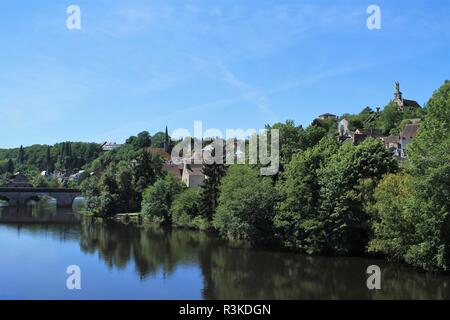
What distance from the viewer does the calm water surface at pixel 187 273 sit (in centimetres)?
2672

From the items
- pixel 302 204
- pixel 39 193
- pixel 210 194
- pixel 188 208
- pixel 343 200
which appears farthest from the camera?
pixel 39 193

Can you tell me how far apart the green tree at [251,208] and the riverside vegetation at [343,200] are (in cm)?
9

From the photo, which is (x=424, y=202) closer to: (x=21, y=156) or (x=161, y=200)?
(x=161, y=200)

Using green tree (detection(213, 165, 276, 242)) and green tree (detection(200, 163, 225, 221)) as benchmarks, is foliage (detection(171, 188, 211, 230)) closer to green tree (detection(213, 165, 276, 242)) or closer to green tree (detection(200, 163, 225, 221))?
green tree (detection(200, 163, 225, 221))

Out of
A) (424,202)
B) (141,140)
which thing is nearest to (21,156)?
(141,140)

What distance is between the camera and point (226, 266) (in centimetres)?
3428

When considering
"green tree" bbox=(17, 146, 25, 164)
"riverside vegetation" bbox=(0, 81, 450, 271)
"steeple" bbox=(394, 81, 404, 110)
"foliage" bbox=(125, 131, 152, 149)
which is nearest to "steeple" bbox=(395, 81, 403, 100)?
"steeple" bbox=(394, 81, 404, 110)

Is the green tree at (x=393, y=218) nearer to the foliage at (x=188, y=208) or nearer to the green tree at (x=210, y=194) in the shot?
the green tree at (x=210, y=194)

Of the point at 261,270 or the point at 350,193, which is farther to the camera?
the point at 350,193

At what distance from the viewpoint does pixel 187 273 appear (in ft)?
105

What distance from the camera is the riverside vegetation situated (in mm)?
29656

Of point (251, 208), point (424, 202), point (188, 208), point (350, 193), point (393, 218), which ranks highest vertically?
point (350, 193)

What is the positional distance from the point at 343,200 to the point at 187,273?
12.5 metres
